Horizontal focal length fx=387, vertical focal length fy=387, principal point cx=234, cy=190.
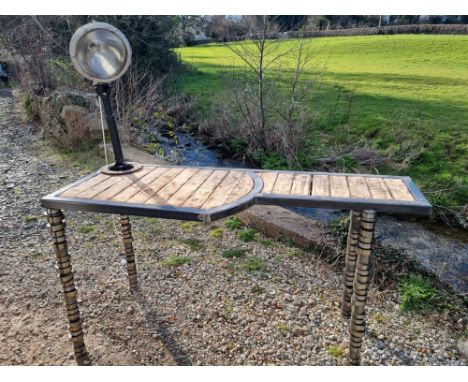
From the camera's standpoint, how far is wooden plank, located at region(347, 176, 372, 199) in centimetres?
230

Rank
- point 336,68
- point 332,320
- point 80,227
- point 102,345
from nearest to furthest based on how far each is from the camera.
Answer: point 102,345, point 332,320, point 80,227, point 336,68

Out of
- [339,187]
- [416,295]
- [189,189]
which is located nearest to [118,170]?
[189,189]

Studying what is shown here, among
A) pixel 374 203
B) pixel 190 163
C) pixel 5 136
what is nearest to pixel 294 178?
pixel 374 203

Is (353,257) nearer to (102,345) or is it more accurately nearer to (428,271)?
(428,271)

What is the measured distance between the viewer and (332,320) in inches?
124

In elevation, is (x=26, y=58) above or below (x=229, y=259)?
above

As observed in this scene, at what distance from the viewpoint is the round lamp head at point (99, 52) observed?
264 cm

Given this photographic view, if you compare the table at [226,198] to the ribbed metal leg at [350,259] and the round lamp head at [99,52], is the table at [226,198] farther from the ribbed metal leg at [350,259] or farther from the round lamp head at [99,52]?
the round lamp head at [99,52]

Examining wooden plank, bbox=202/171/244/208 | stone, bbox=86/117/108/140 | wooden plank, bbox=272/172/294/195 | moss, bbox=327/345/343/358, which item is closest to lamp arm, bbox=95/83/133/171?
wooden plank, bbox=202/171/244/208

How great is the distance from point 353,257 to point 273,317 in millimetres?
812

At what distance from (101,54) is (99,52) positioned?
0.02 meters

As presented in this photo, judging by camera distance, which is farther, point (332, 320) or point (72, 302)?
point (332, 320)

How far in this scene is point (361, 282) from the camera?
244 centimetres

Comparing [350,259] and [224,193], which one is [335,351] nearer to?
[350,259]
